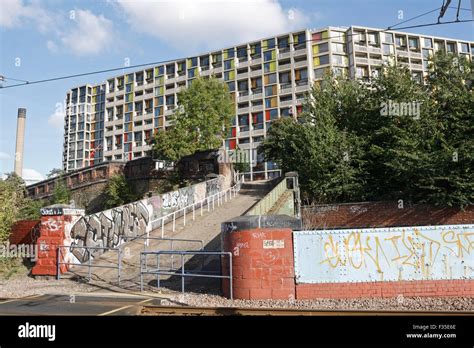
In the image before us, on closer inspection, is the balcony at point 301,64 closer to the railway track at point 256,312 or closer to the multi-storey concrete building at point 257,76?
the multi-storey concrete building at point 257,76

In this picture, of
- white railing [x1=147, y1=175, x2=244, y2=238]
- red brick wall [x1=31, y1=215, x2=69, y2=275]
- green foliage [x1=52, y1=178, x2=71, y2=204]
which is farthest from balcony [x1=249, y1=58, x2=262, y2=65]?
red brick wall [x1=31, y1=215, x2=69, y2=275]

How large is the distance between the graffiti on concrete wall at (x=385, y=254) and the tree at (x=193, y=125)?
24012 millimetres

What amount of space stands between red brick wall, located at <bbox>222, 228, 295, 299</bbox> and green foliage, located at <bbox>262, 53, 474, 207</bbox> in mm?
Result: 9629

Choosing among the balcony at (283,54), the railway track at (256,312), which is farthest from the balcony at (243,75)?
the railway track at (256,312)

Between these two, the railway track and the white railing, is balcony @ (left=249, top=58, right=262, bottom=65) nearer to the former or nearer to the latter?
the white railing

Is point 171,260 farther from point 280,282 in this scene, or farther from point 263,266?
point 280,282

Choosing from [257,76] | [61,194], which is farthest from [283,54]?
[61,194]

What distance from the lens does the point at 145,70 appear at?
83938mm

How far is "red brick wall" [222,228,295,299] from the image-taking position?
388 inches

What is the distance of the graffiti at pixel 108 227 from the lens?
1568cm

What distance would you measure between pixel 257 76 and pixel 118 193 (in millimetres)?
43531
